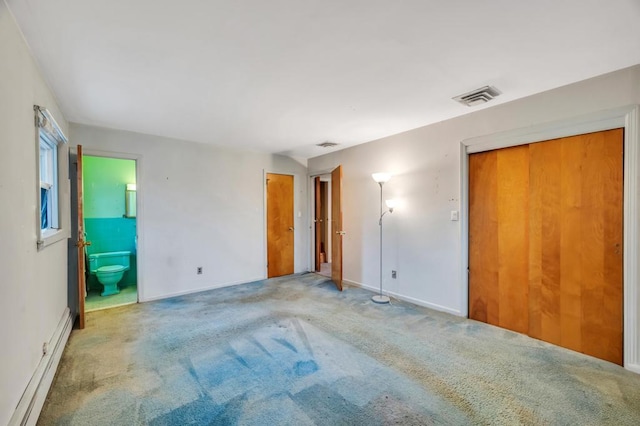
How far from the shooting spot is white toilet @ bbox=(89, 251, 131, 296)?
424 centimetres

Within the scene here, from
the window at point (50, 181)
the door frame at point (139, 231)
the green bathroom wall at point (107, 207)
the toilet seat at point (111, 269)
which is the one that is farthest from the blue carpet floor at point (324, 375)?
the green bathroom wall at point (107, 207)

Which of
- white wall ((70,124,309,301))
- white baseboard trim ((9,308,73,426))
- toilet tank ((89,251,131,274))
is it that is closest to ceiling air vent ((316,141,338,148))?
white wall ((70,124,309,301))

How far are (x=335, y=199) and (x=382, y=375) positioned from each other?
10.2 feet

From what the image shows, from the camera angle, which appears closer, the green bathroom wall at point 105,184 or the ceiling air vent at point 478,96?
the ceiling air vent at point 478,96

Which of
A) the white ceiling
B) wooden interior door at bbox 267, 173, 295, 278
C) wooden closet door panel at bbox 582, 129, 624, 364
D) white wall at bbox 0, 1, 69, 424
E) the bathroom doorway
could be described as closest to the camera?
white wall at bbox 0, 1, 69, 424

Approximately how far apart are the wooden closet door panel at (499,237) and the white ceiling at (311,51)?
0.71 meters

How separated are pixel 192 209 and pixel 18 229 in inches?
107

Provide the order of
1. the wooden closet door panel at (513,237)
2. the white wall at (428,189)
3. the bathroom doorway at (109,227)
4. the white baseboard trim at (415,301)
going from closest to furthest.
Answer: the white wall at (428,189) < the wooden closet door panel at (513,237) < the white baseboard trim at (415,301) < the bathroom doorway at (109,227)

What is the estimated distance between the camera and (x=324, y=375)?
7.22 feet

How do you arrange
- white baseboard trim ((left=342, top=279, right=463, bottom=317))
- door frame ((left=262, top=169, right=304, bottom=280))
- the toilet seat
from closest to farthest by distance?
white baseboard trim ((left=342, top=279, right=463, bottom=317)) < the toilet seat < door frame ((left=262, top=169, right=304, bottom=280))

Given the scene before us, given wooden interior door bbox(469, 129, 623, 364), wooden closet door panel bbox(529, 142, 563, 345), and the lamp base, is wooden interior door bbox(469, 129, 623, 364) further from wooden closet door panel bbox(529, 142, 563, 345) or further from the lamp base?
the lamp base

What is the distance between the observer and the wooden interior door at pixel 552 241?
2412 millimetres

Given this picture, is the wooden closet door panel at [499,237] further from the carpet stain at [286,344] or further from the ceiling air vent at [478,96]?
the carpet stain at [286,344]

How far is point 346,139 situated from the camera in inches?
172
